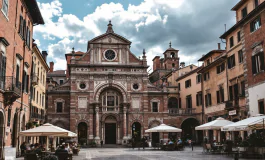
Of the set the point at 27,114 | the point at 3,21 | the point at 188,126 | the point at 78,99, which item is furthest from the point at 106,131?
the point at 3,21

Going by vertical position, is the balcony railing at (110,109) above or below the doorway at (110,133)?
above

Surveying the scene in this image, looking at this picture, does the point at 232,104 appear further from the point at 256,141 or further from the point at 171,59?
the point at 171,59

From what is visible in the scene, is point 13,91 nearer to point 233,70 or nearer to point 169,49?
point 233,70

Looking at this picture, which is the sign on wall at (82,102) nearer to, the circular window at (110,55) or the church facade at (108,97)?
the church facade at (108,97)

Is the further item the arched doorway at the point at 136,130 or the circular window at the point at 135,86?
the circular window at the point at 135,86

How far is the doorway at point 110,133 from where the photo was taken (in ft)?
151

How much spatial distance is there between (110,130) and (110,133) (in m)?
0.44

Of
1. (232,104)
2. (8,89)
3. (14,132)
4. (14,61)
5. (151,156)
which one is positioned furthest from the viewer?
(232,104)

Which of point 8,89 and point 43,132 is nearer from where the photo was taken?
point 8,89

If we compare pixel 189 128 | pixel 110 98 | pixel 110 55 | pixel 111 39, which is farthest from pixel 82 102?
pixel 189 128

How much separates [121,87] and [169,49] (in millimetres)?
25659

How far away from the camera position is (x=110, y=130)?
46094mm

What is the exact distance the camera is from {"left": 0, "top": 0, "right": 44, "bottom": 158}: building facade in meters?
18.1

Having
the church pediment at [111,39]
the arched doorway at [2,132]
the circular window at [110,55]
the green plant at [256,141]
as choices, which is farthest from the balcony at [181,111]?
the arched doorway at [2,132]
